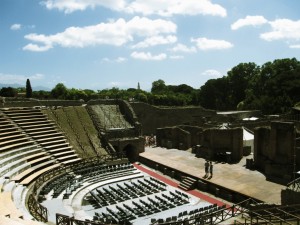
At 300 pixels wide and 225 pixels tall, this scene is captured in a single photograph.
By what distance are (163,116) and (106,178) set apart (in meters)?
24.3

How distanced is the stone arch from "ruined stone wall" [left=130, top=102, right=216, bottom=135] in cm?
1234

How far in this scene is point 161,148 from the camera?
38.3 meters

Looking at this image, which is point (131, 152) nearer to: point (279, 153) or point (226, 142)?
point (226, 142)

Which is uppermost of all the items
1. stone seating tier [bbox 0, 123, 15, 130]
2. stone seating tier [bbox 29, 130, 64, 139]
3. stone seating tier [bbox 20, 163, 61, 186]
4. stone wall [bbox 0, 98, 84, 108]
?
stone wall [bbox 0, 98, 84, 108]

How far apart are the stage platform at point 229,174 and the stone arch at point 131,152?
0.78 m

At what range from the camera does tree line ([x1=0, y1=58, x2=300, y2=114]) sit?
6056cm

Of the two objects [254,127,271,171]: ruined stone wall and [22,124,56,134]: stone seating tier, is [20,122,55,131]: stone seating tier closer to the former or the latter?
[22,124,56,134]: stone seating tier

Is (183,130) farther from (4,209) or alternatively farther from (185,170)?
(4,209)

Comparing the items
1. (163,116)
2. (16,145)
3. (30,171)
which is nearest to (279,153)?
(30,171)

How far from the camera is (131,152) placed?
34.5m

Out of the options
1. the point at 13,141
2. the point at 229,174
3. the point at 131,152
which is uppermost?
the point at 13,141

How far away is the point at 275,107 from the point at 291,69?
1502 centimetres

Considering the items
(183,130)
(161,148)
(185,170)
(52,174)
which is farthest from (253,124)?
(52,174)

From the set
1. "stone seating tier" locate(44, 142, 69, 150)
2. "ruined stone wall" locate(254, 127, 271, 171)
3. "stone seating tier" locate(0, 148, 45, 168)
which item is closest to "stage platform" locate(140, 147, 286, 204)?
"ruined stone wall" locate(254, 127, 271, 171)
